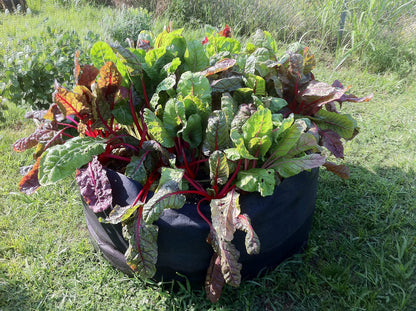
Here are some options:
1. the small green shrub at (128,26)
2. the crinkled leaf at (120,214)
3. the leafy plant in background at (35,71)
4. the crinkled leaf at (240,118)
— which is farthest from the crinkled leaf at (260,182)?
the small green shrub at (128,26)

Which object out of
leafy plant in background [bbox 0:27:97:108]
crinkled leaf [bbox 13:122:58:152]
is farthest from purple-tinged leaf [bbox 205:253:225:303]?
leafy plant in background [bbox 0:27:97:108]

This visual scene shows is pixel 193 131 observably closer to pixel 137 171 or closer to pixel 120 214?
pixel 137 171

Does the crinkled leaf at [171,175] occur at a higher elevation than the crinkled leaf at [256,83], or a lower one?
lower

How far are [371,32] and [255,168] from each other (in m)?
3.44

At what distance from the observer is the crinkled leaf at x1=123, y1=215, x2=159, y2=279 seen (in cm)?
163

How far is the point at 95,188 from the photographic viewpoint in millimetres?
1711

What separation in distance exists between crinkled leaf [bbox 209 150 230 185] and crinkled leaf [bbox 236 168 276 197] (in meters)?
0.08

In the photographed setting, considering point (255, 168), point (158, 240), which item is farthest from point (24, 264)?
point (255, 168)

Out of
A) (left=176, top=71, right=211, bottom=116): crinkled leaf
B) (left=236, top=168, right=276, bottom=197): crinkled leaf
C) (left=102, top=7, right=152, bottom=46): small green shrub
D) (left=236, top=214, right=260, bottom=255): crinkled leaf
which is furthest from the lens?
(left=102, top=7, right=152, bottom=46): small green shrub

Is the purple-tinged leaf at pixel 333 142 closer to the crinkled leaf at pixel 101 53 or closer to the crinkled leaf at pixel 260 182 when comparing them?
the crinkled leaf at pixel 260 182

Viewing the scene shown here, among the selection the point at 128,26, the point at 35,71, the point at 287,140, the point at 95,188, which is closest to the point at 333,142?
the point at 287,140

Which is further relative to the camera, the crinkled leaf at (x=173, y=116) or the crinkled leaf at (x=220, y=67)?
the crinkled leaf at (x=220, y=67)

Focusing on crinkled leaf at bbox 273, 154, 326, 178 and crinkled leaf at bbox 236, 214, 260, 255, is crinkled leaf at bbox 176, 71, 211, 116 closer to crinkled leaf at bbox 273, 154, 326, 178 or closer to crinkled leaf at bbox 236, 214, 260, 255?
crinkled leaf at bbox 273, 154, 326, 178

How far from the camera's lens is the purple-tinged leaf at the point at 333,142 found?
212 cm
